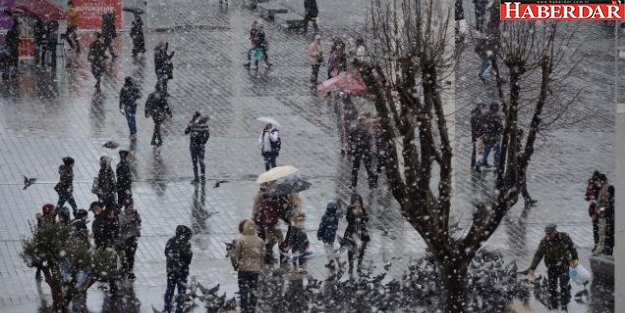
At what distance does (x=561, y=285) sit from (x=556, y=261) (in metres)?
0.36

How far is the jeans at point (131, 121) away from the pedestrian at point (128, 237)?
791 centimetres

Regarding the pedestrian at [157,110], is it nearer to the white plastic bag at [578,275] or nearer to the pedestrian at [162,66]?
the pedestrian at [162,66]

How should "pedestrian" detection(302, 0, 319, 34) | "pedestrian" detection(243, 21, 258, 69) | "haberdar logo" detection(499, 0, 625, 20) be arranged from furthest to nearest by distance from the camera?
"pedestrian" detection(302, 0, 319, 34) < "pedestrian" detection(243, 21, 258, 69) < "haberdar logo" detection(499, 0, 625, 20)

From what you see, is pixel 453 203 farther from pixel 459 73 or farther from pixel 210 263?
pixel 459 73

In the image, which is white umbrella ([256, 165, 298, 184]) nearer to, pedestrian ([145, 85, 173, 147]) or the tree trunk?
the tree trunk

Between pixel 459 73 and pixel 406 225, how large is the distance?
36.2 ft

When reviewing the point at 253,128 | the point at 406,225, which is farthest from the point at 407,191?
the point at 253,128

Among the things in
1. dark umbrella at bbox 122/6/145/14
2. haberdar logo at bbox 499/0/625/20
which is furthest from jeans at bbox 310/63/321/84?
haberdar logo at bbox 499/0/625/20


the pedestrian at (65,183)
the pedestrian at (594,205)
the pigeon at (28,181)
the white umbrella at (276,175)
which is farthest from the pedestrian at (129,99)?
the pedestrian at (594,205)

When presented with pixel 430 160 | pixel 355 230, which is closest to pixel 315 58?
pixel 355 230

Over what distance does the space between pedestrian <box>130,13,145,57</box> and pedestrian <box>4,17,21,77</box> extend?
301 centimetres

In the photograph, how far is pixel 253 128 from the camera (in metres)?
28.8

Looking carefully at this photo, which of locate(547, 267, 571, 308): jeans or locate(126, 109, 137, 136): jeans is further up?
locate(126, 109, 137, 136): jeans

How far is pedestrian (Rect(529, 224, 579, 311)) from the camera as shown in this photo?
1811cm
